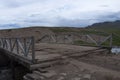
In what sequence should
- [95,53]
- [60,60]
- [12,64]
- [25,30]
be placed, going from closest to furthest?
[60,60], [95,53], [12,64], [25,30]

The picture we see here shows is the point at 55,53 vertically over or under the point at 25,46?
→ under

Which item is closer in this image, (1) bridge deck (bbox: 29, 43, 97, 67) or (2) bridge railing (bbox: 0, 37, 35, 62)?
(2) bridge railing (bbox: 0, 37, 35, 62)

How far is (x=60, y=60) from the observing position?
9.12m

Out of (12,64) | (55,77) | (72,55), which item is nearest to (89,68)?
(55,77)

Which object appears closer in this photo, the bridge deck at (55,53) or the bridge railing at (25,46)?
the bridge railing at (25,46)

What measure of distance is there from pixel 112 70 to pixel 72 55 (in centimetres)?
285

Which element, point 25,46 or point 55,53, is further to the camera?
point 55,53

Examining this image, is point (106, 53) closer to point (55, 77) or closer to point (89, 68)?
point (89, 68)

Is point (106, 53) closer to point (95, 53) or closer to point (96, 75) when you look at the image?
point (95, 53)

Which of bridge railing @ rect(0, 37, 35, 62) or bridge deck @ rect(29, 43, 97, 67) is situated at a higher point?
bridge railing @ rect(0, 37, 35, 62)

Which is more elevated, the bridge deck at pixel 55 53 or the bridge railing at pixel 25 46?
the bridge railing at pixel 25 46

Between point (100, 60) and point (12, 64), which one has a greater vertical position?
point (100, 60)

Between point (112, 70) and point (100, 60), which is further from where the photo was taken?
point (100, 60)

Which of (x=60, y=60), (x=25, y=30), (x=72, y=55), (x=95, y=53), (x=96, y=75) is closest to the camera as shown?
(x=96, y=75)
